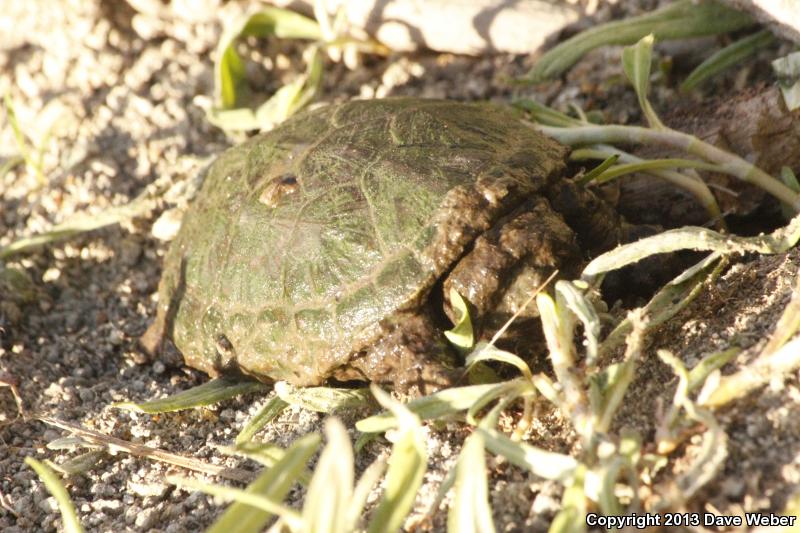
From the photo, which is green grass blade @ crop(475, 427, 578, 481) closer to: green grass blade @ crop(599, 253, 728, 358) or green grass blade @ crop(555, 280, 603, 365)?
green grass blade @ crop(555, 280, 603, 365)

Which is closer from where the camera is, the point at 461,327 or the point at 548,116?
the point at 461,327

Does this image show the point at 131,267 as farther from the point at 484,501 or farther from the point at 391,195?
the point at 484,501

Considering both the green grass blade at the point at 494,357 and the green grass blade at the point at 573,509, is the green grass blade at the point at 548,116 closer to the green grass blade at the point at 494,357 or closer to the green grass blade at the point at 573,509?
the green grass blade at the point at 494,357

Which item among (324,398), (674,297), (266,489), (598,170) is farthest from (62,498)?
(598,170)

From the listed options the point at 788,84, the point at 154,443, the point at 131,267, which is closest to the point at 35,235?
the point at 131,267

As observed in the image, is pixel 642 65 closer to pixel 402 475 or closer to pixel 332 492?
pixel 402 475

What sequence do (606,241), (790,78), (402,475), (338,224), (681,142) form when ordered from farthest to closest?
(681,142) → (790,78) → (606,241) → (338,224) → (402,475)
